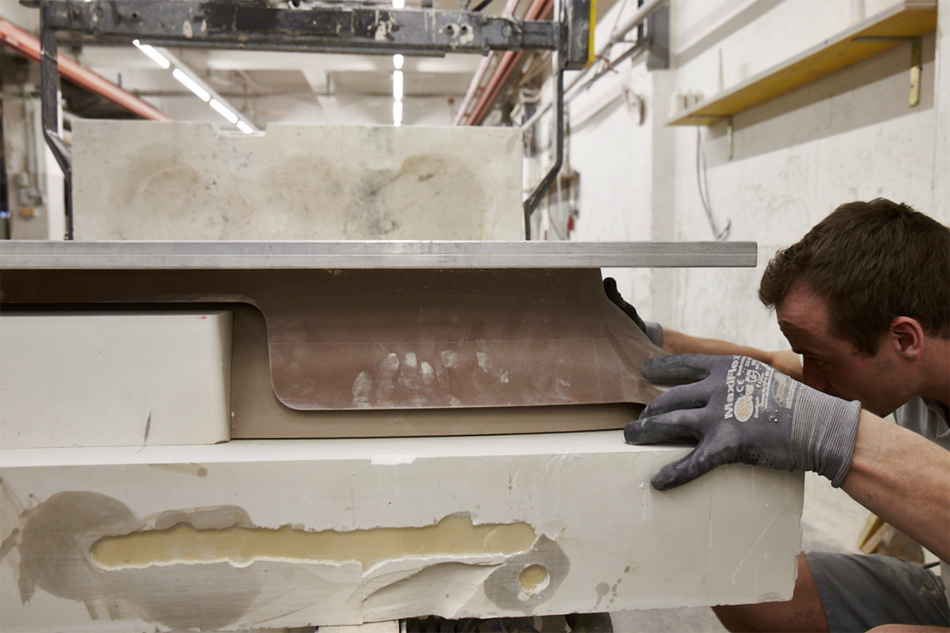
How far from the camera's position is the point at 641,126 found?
359 cm

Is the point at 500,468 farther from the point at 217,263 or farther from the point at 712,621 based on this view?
the point at 712,621

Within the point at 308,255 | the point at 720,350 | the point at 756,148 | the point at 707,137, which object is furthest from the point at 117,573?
the point at 707,137

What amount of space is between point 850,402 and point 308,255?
85 centimetres

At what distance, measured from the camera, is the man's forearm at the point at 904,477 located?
0.78 m

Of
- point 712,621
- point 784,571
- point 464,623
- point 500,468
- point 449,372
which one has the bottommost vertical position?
point 712,621

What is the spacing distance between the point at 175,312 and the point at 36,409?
0.80 feet

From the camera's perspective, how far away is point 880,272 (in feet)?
3.05

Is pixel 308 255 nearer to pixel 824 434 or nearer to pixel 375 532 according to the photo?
pixel 375 532

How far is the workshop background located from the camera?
5.79ft

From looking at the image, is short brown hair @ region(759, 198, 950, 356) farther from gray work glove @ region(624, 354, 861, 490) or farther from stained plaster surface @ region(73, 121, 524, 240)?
stained plaster surface @ region(73, 121, 524, 240)

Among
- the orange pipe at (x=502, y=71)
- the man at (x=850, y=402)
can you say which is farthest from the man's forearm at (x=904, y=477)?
the orange pipe at (x=502, y=71)

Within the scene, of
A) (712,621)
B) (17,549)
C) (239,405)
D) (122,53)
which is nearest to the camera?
(17,549)

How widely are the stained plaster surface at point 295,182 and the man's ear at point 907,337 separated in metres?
0.94

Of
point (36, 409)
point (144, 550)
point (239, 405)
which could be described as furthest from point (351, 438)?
point (36, 409)
